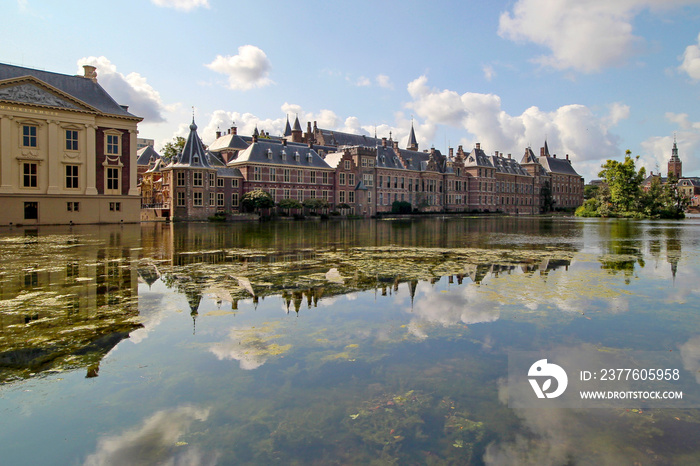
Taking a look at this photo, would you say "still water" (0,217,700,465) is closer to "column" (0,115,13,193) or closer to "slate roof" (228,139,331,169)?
"column" (0,115,13,193)

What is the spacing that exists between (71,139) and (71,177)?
3.10 meters

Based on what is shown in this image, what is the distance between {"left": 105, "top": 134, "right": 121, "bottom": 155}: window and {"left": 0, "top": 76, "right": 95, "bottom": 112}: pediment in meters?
2.91

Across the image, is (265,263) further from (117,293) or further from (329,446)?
(329,446)

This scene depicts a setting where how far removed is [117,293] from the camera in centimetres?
882

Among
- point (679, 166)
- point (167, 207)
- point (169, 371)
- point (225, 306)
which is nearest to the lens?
point (169, 371)

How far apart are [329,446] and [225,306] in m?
4.78

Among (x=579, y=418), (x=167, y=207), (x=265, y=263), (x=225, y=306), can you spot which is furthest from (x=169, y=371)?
(x=167, y=207)

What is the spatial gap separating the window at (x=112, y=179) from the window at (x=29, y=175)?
5.17 m

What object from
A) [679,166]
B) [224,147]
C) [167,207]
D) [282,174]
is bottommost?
[167,207]

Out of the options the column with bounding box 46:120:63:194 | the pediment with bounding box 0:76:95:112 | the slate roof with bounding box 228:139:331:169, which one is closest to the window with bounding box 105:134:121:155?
the pediment with bounding box 0:76:95:112

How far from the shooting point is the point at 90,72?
135ft

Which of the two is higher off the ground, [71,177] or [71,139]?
[71,139]

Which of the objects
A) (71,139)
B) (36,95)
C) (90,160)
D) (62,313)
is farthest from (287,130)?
(62,313)

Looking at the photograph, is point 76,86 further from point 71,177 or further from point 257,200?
point 257,200
